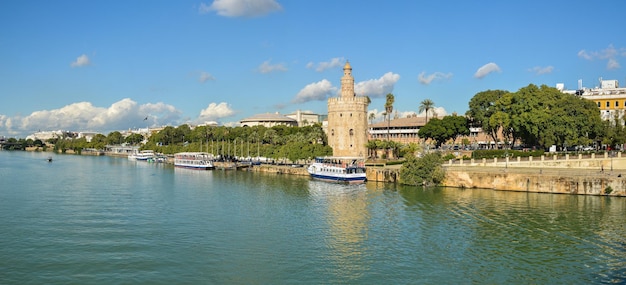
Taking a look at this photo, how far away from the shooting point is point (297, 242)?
3228cm

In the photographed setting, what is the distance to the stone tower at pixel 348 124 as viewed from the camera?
88.1 metres

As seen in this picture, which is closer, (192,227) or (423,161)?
(192,227)

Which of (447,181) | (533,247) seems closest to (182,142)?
(447,181)

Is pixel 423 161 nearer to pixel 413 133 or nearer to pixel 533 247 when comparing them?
pixel 533 247

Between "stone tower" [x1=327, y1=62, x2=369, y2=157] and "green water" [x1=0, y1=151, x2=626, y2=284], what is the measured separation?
1353 inches

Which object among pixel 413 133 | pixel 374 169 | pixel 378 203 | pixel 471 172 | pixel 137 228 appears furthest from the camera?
pixel 413 133

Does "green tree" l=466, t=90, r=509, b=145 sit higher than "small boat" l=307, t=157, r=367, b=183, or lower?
higher

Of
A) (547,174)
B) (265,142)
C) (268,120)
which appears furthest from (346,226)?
(268,120)

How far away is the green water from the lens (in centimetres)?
2577

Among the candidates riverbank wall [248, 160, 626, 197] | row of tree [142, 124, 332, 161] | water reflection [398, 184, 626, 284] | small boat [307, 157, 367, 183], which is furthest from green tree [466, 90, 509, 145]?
water reflection [398, 184, 626, 284]

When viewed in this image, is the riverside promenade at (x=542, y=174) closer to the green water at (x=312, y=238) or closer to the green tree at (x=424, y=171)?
the green tree at (x=424, y=171)

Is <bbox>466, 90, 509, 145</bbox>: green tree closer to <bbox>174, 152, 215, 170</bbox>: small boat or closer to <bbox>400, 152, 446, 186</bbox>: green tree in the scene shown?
<bbox>400, 152, 446, 186</bbox>: green tree

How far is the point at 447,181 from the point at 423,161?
378 cm

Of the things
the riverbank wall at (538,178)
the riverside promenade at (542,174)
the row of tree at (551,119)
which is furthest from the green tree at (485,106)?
the riverbank wall at (538,178)
